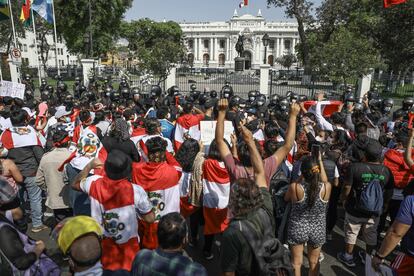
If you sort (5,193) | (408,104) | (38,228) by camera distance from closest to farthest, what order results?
1. (5,193)
2. (38,228)
3. (408,104)

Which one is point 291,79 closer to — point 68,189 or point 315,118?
point 315,118

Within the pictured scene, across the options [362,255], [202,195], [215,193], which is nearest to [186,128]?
[202,195]

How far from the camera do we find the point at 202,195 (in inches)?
190

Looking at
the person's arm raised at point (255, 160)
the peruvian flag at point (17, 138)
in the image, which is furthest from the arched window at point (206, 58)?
the person's arm raised at point (255, 160)

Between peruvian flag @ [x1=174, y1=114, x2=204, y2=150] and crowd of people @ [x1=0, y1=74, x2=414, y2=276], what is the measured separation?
21 millimetres

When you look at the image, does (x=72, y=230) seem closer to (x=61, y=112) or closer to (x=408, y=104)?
(x=61, y=112)

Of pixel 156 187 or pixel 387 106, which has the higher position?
pixel 387 106

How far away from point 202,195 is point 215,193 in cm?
27

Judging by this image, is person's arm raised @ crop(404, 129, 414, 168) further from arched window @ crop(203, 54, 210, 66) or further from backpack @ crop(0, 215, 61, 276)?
arched window @ crop(203, 54, 210, 66)

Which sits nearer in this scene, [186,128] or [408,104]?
[186,128]

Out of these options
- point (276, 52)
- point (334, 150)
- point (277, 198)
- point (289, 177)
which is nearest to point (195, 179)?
point (277, 198)

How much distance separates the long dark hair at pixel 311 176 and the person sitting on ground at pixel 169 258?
1663 millimetres

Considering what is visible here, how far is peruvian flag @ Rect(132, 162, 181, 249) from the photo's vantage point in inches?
157

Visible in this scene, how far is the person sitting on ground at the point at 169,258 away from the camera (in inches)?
92.2
